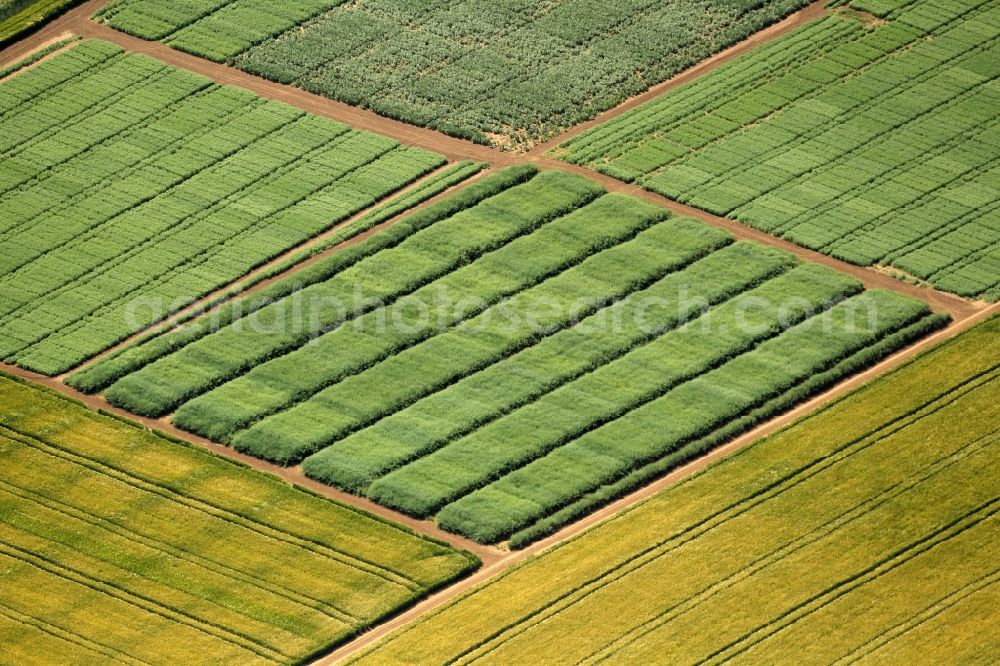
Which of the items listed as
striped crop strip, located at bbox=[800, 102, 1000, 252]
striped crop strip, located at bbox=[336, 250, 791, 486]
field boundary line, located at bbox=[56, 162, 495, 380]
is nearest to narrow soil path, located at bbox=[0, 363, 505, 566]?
field boundary line, located at bbox=[56, 162, 495, 380]

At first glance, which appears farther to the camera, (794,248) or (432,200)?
(432,200)

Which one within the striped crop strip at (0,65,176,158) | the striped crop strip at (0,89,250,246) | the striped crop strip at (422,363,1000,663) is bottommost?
the striped crop strip at (422,363,1000,663)

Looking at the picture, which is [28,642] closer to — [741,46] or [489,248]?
[489,248]

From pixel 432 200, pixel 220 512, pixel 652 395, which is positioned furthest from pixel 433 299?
pixel 220 512

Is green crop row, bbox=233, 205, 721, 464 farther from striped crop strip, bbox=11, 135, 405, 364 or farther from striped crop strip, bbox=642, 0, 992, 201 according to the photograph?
striped crop strip, bbox=11, 135, 405, 364

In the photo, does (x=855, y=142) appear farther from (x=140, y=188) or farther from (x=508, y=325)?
(x=140, y=188)

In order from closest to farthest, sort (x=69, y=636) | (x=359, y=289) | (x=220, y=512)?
(x=69, y=636) < (x=220, y=512) < (x=359, y=289)

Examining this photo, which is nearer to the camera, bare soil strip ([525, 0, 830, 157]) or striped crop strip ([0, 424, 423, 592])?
striped crop strip ([0, 424, 423, 592])
